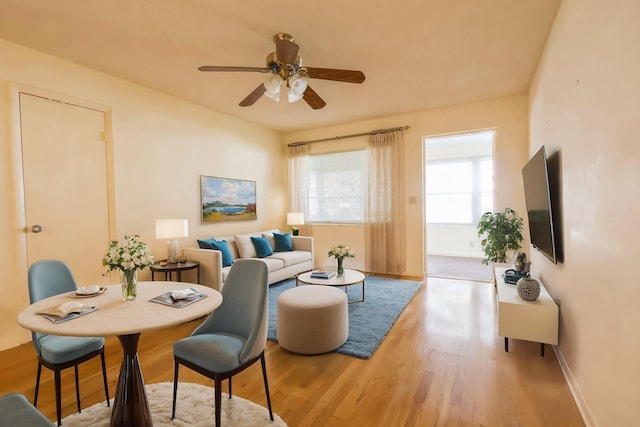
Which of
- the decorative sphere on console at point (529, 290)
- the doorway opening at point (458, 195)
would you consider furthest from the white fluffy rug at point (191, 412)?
the doorway opening at point (458, 195)

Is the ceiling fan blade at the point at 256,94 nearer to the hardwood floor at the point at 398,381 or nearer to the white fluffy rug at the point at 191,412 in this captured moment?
the hardwood floor at the point at 398,381

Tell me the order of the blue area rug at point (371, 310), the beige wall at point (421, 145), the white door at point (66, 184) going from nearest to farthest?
the blue area rug at point (371, 310)
the white door at point (66, 184)
the beige wall at point (421, 145)

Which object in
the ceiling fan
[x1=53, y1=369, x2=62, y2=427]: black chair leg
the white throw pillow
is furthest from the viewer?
the white throw pillow

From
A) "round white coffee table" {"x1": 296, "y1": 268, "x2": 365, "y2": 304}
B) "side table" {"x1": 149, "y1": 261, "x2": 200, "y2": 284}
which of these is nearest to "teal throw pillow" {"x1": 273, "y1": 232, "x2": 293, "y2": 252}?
"round white coffee table" {"x1": 296, "y1": 268, "x2": 365, "y2": 304}

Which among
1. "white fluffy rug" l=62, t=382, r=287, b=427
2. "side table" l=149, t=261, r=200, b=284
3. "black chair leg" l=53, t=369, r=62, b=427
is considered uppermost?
"side table" l=149, t=261, r=200, b=284

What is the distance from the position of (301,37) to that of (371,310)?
298 cm

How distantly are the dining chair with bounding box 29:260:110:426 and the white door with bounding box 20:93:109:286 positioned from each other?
1.30m

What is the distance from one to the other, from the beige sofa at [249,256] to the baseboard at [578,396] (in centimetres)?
281

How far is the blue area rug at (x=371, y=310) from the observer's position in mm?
2758

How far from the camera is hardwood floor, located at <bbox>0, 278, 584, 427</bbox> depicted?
1.85 m

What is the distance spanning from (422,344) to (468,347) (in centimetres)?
38

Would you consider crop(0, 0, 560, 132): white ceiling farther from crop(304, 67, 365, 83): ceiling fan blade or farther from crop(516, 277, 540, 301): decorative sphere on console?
crop(516, 277, 540, 301): decorative sphere on console

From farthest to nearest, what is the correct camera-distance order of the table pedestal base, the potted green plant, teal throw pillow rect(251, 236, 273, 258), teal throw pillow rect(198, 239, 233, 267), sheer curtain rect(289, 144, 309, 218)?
sheer curtain rect(289, 144, 309, 218) < teal throw pillow rect(251, 236, 273, 258) < teal throw pillow rect(198, 239, 233, 267) < the potted green plant < the table pedestal base

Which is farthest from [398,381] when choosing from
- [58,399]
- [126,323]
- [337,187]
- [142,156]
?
[337,187]
